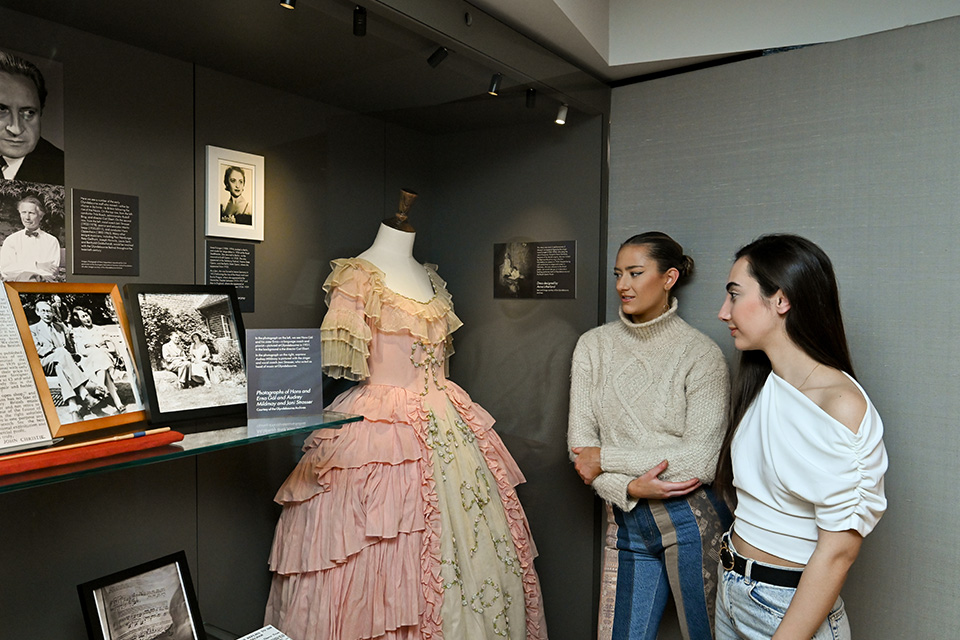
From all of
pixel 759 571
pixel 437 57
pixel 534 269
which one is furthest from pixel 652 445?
pixel 437 57

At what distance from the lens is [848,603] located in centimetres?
208

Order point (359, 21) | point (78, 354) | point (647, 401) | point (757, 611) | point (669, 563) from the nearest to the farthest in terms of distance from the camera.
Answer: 1. point (78, 354)
2. point (757, 611)
3. point (359, 21)
4. point (669, 563)
5. point (647, 401)

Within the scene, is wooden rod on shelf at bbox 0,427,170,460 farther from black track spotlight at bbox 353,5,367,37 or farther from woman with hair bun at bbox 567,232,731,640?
woman with hair bun at bbox 567,232,731,640

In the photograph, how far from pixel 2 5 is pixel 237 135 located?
1.77ft

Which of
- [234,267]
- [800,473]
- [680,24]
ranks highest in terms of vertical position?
[680,24]

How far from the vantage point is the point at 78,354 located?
1255mm

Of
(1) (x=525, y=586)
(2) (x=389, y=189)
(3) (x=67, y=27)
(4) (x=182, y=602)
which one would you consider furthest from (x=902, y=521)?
(3) (x=67, y=27)

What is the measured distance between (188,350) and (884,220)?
2.01 meters

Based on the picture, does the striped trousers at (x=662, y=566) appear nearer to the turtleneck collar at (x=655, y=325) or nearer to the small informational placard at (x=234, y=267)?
the turtleneck collar at (x=655, y=325)

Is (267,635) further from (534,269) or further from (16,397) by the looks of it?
(534,269)

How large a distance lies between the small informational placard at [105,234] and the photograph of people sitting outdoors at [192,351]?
20 centimetres

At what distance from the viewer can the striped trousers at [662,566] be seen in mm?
1989

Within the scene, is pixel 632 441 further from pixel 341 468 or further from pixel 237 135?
pixel 237 135

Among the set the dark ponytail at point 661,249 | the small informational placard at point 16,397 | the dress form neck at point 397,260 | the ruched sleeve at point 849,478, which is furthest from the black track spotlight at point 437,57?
the ruched sleeve at point 849,478
